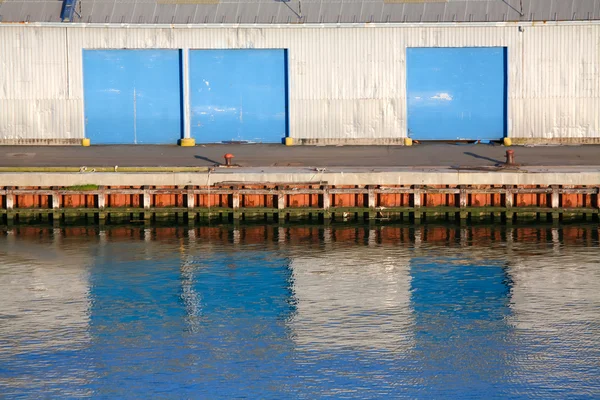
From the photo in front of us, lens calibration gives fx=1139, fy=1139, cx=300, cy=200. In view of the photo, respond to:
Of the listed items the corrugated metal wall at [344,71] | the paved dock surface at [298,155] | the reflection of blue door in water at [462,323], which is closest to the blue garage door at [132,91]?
the corrugated metal wall at [344,71]

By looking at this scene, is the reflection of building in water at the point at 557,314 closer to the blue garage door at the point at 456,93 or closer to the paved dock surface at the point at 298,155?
the paved dock surface at the point at 298,155

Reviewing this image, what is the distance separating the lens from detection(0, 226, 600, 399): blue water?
22781 millimetres

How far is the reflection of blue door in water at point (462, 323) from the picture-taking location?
75.4 feet

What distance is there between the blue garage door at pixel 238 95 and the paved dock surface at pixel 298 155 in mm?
720

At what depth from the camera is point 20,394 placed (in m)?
21.9

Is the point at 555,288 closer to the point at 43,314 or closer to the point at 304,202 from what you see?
the point at 304,202

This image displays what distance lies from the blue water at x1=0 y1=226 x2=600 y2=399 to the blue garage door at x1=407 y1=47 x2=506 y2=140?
11.1 m

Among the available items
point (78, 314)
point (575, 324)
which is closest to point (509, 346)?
point (575, 324)

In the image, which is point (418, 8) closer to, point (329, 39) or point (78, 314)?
point (329, 39)

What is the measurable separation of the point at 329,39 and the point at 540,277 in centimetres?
2036

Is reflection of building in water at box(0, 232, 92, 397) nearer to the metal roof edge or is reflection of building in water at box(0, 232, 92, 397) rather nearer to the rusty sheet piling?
the rusty sheet piling

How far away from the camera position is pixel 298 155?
4650cm

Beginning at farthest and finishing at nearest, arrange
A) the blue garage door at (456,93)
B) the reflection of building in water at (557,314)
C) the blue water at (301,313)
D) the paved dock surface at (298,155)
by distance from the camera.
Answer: the blue garage door at (456,93) → the paved dock surface at (298,155) → the reflection of building in water at (557,314) → the blue water at (301,313)

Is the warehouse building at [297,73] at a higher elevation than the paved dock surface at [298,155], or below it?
higher
